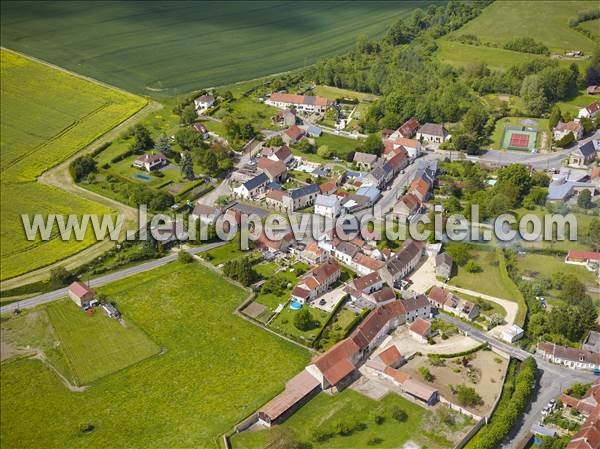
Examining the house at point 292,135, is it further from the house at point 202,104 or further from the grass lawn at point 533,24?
the grass lawn at point 533,24

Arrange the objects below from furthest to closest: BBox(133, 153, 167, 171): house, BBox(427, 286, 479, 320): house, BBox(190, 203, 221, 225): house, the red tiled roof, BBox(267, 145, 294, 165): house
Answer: BBox(267, 145, 294, 165): house, BBox(133, 153, 167, 171): house, BBox(190, 203, 221, 225): house, BBox(427, 286, 479, 320): house, the red tiled roof

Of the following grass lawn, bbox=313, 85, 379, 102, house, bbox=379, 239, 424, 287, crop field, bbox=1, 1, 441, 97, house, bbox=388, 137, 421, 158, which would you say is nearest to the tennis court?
house, bbox=388, 137, 421, 158

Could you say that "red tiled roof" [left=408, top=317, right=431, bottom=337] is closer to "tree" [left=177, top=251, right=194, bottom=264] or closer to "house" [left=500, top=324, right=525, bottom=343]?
"house" [left=500, top=324, right=525, bottom=343]

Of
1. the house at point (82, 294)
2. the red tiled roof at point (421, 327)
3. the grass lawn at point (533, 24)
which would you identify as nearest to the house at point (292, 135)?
the house at point (82, 294)

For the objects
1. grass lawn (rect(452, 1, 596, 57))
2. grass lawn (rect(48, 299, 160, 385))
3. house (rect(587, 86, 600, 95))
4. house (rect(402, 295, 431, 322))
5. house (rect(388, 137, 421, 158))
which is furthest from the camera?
grass lawn (rect(452, 1, 596, 57))

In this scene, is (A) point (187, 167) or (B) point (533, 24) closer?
(A) point (187, 167)

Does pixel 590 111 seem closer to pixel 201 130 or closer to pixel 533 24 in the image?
pixel 533 24

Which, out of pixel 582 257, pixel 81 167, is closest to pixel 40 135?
pixel 81 167
